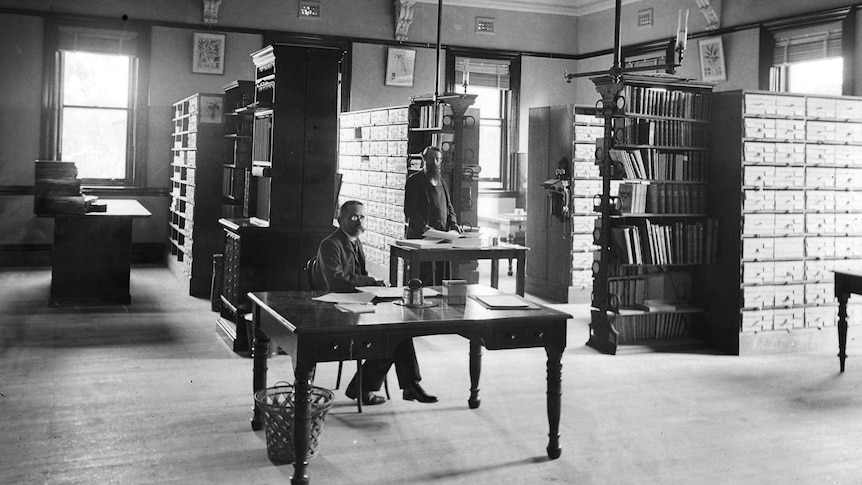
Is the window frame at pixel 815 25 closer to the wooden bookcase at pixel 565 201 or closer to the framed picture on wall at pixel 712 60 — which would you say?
the framed picture on wall at pixel 712 60

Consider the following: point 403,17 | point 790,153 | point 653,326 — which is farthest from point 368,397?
point 403,17

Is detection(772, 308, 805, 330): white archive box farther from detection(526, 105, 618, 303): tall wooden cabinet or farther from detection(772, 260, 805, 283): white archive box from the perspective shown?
detection(526, 105, 618, 303): tall wooden cabinet

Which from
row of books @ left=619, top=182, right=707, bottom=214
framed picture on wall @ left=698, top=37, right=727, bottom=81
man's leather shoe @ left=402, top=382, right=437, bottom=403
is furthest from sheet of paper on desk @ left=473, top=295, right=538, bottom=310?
framed picture on wall @ left=698, top=37, right=727, bottom=81

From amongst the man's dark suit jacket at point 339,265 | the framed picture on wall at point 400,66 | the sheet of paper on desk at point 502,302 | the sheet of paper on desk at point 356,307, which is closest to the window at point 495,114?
the framed picture on wall at point 400,66

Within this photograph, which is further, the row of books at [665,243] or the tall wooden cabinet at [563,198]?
the tall wooden cabinet at [563,198]

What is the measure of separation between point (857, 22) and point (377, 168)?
A: 17.7 feet

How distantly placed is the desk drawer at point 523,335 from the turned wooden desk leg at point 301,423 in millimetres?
901

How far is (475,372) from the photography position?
17.0 ft

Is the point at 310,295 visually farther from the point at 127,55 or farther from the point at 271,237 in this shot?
the point at 127,55

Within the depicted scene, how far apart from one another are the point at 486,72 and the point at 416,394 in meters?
8.84

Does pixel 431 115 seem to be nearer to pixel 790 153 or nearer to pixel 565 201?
pixel 565 201

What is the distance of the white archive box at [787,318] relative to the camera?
7.11 metres

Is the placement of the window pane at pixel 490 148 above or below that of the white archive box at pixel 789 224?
above

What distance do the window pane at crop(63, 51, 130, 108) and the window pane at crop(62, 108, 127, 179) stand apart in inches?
5.3
